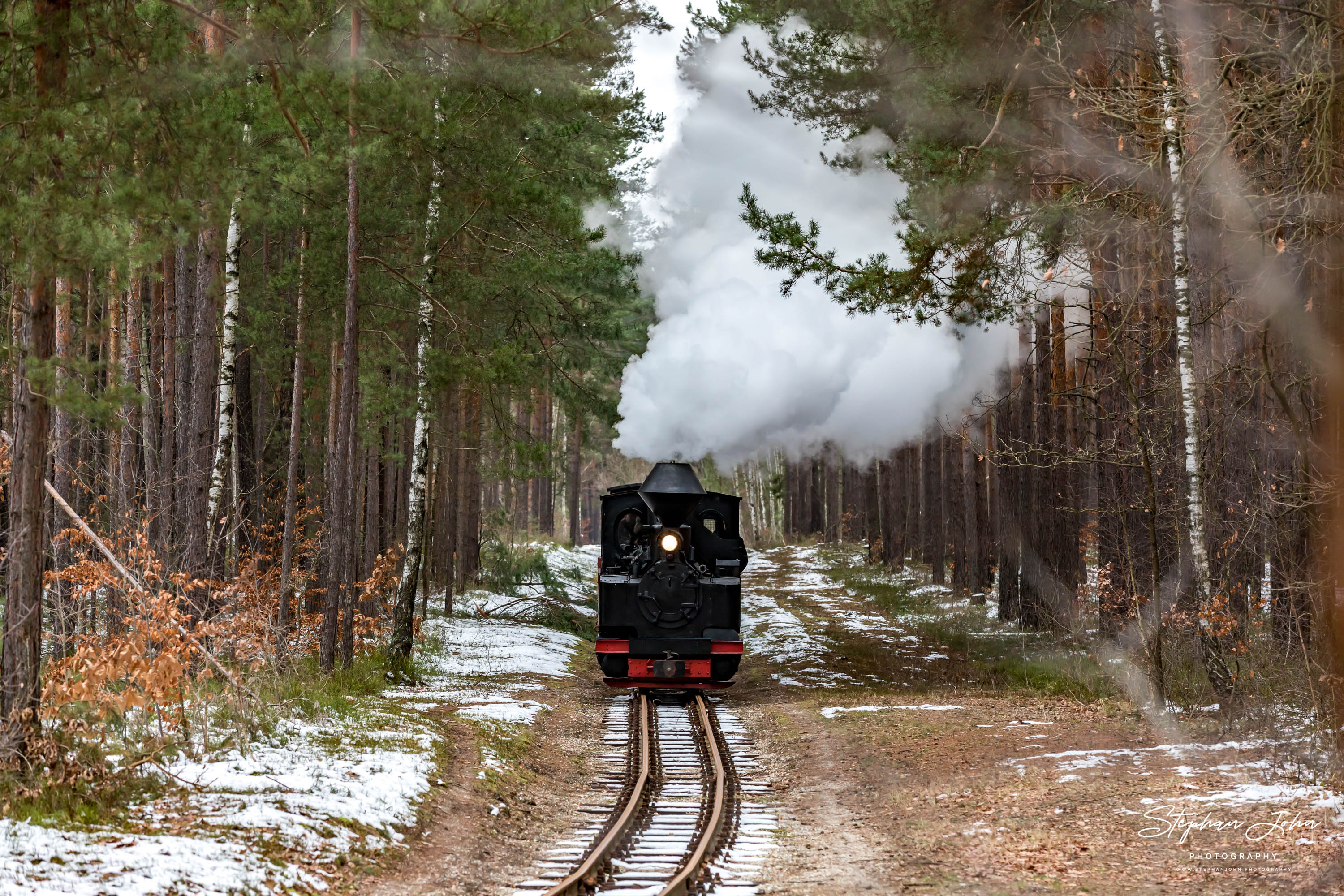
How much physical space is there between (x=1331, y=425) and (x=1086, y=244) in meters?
6.08

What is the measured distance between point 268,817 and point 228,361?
803 cm

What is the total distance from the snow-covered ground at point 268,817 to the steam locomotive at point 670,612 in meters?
2.02

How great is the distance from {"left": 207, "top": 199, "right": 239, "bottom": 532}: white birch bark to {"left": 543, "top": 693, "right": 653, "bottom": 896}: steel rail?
6560mm

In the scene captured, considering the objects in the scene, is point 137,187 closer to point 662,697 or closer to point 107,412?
point 107,412

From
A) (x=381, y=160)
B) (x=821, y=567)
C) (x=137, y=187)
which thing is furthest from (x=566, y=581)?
(x=137, y=187)

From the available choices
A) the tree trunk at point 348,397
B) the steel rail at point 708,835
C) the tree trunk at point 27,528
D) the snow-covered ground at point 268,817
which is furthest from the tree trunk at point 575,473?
the tree trunk at point 27,528

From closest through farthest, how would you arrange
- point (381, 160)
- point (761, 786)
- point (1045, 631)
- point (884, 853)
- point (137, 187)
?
point (137, 187)
point (884, 853)
point (761, 786)
point (381, 160)
point (1045, 631)

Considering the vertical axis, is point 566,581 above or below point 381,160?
below

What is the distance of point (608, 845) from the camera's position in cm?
751

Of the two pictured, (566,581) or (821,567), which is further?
(821,567)

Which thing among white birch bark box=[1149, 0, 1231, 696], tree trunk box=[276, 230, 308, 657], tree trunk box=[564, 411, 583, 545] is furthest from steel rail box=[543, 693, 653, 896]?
tree trunk box=[564, 411, 583, 545]

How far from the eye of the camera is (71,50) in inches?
301

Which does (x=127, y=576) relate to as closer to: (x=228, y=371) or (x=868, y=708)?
(x=228, y=371)
